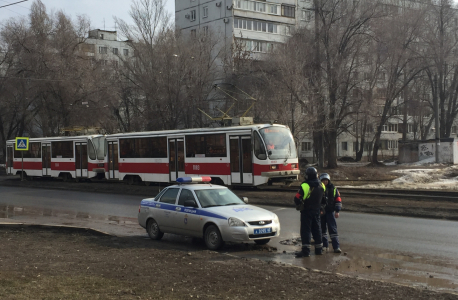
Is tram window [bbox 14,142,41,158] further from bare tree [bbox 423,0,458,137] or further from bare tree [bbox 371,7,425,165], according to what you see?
bare tree [bbox 423,0,458,137]

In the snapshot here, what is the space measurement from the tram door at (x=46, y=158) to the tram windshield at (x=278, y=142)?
1890cm

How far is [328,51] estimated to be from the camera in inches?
1484

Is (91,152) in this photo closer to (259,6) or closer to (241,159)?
(241,159)

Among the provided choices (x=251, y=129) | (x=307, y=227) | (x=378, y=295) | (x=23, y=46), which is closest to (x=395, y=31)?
(x=251, y=129)

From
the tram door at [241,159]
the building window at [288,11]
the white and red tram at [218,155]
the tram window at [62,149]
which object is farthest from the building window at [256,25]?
the tram door at [241,159]

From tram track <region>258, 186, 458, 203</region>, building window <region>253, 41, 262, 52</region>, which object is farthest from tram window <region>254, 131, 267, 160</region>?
building window <region>253, 41, 262, 52</region>

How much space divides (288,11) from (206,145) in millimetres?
49178

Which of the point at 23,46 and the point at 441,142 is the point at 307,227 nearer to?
the point at 441,142

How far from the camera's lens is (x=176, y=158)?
88.3 ft

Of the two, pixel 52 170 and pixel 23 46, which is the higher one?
pixel 23 46

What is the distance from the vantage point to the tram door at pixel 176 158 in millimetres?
26603

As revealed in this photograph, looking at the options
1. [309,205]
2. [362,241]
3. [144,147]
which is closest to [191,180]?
[309,205]

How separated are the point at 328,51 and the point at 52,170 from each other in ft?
69.9

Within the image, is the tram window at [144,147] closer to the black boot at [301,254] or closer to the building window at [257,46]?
the black boot at [301,254]
